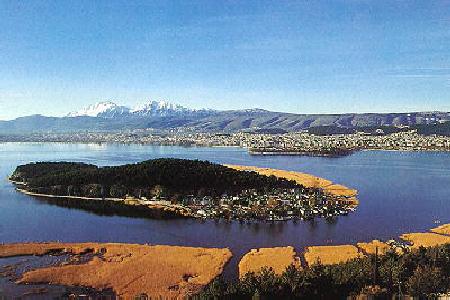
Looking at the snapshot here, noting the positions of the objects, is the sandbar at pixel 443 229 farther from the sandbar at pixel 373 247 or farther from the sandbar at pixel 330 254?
the sandbar at pixel 330 254

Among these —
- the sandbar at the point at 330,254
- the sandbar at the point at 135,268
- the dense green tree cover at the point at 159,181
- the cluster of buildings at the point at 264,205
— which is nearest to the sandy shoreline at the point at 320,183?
the cluster of buildings at the point at 264,205

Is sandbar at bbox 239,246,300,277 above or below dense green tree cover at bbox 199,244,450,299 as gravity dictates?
below

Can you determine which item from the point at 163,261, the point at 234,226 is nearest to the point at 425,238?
the point at 234,226

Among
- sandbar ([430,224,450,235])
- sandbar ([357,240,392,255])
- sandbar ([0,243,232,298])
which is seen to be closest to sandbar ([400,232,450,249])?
sandbar ([430,224,450,235])

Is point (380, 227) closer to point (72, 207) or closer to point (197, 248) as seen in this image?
point (197, 248)

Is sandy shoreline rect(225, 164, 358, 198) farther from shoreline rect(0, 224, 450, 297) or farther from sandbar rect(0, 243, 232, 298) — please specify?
sandbar rect(0, 243, 232, 298)

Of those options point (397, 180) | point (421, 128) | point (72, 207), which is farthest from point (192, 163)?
point (421, 128)

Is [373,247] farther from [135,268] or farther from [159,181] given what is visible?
[159,181]
